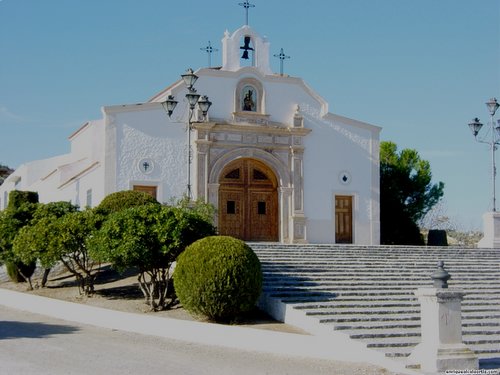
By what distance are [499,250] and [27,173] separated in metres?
21.2

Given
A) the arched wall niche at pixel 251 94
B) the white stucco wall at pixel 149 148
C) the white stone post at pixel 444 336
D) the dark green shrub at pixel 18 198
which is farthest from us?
the arched wall niche at pixel 251 94

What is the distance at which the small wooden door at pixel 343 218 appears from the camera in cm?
2684

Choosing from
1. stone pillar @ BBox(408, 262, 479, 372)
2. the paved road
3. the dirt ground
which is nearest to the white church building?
the dirt ground

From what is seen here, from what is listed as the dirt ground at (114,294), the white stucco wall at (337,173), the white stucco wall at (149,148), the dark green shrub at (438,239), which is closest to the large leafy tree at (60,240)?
the dirt ground at (114,294)

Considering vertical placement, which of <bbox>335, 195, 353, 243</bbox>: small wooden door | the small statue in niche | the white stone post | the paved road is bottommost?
the paved road

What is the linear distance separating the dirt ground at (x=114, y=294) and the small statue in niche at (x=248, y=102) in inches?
321

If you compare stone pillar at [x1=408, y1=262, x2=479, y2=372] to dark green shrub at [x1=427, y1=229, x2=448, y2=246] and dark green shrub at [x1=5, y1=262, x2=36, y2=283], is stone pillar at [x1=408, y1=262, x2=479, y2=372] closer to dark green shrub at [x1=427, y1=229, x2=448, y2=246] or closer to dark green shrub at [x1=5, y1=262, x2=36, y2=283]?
dark green shrub at [x1=5, y1=262, x2=36, y2=283]

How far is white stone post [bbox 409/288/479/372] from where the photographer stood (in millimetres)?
10852

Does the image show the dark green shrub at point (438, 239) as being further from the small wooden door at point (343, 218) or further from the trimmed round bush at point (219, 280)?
the trimmed round bush at point (219, 280)

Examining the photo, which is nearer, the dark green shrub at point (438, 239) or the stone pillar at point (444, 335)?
the stone pillar at point (444, 335)

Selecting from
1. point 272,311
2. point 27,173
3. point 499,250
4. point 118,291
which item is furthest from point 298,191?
point 27,173

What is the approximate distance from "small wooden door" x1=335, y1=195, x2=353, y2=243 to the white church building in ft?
0.12

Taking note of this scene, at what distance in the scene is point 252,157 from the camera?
2602cm

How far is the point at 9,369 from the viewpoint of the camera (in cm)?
998
